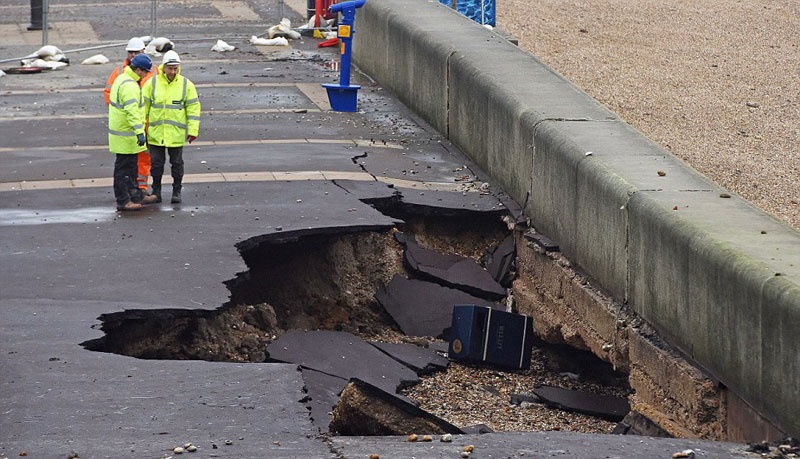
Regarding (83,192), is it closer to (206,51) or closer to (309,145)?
(309,145)

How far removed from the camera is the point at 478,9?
2220 centimetres

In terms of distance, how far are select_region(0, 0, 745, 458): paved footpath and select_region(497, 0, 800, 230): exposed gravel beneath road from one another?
10.0 ft

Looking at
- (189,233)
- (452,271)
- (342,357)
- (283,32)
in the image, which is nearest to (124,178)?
(189,233)

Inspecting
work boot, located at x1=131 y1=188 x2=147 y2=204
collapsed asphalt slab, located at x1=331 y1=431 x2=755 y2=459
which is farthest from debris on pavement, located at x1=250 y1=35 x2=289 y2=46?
collapsed asphalt slab, located at x1=331 y1=431 x2=755 y2=459

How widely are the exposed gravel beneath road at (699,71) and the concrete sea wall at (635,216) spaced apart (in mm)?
2340

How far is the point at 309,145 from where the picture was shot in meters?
15.6

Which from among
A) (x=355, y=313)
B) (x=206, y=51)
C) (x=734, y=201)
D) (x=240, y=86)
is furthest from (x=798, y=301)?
(x=206, y=51)

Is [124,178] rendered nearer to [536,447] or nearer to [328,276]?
[328,276]

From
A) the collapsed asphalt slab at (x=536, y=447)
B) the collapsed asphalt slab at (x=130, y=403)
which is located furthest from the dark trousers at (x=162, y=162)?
the collapsed asphalt slab at (x=536, y=447)

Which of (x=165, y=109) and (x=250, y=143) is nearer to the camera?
(x=165, y=109)

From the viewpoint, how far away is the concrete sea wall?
25.6ft

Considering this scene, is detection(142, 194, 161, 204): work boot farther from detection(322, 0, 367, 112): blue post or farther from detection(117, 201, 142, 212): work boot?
detection(322, 0, 367, 112): blue post

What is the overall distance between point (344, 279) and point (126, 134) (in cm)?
266

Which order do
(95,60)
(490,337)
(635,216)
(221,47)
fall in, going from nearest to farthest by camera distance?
(635,216), (490,337), (95,60), (221,47)
